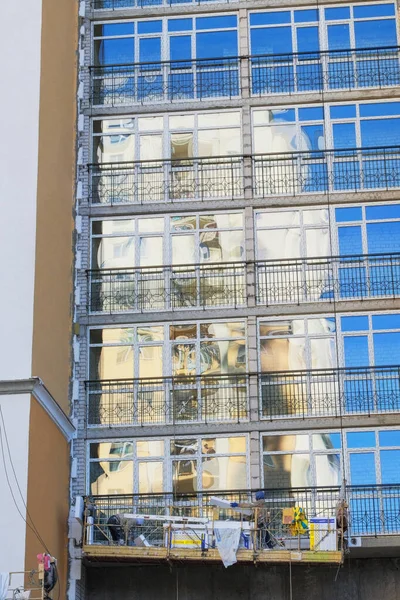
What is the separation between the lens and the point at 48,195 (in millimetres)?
22922

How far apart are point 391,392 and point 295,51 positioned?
7.13m

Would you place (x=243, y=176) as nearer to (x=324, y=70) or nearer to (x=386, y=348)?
(x=324, y=70)

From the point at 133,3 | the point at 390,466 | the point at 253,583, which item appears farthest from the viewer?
the point at 133,3

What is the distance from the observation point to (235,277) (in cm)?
2445

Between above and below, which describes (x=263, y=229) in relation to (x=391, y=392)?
above

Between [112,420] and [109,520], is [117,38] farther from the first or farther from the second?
[109,520]

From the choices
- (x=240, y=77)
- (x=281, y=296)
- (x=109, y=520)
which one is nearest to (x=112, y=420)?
(x=109, y=520)

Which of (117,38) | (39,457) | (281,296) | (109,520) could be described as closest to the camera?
(39,457)

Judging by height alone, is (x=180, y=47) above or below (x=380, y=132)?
above

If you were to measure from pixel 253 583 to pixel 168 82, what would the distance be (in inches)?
388

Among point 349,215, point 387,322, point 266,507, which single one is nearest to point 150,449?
point 266,507

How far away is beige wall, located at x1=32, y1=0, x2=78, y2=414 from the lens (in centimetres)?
2217

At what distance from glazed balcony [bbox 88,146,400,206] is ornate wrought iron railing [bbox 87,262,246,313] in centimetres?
141

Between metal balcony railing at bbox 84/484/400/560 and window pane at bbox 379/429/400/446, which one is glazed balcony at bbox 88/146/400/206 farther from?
metal balcony railing at bbox 84/484/400/560
